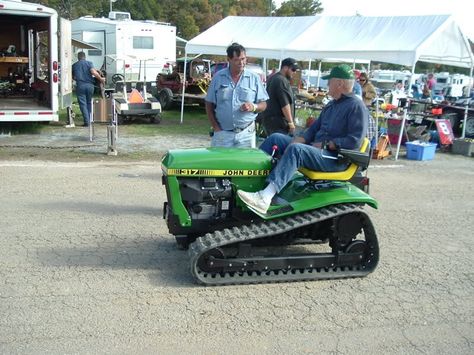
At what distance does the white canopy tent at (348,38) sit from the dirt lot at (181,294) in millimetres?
5684

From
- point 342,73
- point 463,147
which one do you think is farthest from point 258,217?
point 463,147

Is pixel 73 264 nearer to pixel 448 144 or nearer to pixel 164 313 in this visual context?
pixel 164 313

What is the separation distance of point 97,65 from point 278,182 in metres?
23.0

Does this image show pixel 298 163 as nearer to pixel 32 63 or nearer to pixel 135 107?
pixel 135 107

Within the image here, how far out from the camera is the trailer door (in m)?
12.2

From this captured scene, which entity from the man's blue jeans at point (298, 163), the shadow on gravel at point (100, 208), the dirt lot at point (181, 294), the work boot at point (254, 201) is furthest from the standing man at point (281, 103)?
the work boot at point (254, 201)

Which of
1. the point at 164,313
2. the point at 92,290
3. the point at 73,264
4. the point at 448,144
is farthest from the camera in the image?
the point at 448,144

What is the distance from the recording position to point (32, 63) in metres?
14.9

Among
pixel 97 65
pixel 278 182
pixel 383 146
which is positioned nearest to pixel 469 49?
pixel 383 146

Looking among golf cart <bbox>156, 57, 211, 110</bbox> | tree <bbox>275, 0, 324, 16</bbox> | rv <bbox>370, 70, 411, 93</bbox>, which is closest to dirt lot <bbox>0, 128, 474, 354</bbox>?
golf cart <bbox>156, 57, 211, 110</bbox>

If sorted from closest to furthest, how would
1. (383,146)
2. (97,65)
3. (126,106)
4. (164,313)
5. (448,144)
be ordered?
(164,313) < (383,146) < (448,144) < (126,106) < (97,65)

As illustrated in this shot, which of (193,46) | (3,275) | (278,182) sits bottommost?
(3,275)

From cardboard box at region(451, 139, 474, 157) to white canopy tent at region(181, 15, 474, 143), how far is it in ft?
7.04

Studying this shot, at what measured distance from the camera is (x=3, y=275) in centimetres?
448
